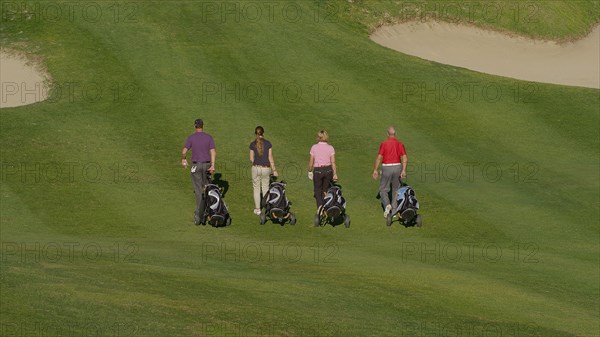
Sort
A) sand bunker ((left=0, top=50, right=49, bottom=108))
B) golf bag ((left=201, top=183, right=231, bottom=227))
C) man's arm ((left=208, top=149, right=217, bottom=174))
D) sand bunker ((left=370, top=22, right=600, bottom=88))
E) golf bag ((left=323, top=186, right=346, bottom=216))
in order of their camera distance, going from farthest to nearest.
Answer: sand bunker ((left=370, top=22, right=600, bottom=88)) → sand bunker ((left=0, top=50, right=49, bottom=108)) → man's arm ((left=208, top=149, right=217, bottom=174)) → golf bag ((left=323, top=186, right=346, bottom=216)) → golf bag ((left=201, top=183, right=231, bottom=227))

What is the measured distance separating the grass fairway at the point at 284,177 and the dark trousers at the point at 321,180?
62 centimetres

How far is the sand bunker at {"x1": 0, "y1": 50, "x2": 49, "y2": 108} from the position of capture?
38.3m

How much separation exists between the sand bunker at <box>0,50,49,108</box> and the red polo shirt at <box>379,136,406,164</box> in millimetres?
13928

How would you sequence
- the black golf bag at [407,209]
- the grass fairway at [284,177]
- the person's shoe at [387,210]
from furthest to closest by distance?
1. the person's shoe at [387,210]
2. the black golf bag at [407,209]
3. the grass fairway at [284,177]

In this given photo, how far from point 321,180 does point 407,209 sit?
2370 mm

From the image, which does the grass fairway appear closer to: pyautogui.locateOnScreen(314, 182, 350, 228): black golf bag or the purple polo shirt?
pyautogui.locateOnScreen(314, 182, 350, 228): black golf bag

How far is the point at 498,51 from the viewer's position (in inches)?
1922

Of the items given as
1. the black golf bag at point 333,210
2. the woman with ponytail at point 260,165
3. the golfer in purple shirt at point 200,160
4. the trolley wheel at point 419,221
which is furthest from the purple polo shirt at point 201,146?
the trolley wheel at point 419,221

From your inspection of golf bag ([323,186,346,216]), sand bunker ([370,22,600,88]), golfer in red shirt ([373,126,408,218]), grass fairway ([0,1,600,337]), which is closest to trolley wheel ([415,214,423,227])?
grass fairway ([0,1,600,337])

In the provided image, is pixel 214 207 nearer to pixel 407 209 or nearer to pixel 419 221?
pixel 407 209

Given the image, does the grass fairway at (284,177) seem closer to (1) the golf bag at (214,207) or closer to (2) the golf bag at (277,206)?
(2) the golf bag at (277,206)

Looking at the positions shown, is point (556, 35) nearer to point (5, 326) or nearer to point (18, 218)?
point (18, 218)

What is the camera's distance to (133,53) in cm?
4094

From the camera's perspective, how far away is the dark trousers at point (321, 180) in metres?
28.6
